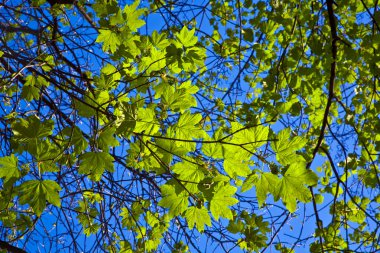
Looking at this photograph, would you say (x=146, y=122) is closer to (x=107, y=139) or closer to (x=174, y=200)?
(x=107, y=139)

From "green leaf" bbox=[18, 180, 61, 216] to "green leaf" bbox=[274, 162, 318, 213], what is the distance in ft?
2.02

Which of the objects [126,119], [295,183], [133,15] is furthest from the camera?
[133,15]

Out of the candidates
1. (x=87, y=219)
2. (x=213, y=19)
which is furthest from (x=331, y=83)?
(x=87, y=219)

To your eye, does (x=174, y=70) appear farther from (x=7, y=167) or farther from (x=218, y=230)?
(x=218, y=230)

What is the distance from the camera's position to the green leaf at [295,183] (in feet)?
3.79

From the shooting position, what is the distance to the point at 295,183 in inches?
45.8

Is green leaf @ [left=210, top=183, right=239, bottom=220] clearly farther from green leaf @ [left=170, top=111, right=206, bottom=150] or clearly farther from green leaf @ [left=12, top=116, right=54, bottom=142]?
green leaf @ [left=12, top=116, right=54, bottom=142]

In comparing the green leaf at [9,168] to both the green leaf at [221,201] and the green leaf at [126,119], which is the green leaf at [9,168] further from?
the green leaf at [221,201]

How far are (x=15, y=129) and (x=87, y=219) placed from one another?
1294mm

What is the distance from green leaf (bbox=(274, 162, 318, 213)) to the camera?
115cm

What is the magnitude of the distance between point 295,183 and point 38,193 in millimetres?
711

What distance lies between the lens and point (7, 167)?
1288 millimetres

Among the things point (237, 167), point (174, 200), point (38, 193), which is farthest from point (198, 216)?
point (38, 193)

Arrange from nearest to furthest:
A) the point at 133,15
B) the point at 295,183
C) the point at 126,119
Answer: the point at 295,183
the point at 126,119
the point at 133,15
